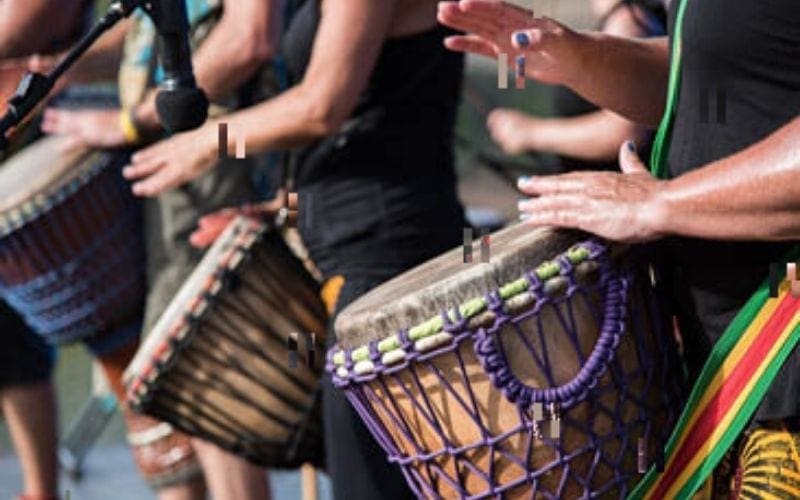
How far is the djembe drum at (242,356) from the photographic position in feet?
11.4

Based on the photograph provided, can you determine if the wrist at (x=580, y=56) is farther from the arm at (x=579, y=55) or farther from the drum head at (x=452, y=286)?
the drum head at (x=452, y=286)

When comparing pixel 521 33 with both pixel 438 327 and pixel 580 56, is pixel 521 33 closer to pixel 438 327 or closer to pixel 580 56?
pixel 580 56

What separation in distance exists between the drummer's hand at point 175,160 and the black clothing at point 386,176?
0.22 metres

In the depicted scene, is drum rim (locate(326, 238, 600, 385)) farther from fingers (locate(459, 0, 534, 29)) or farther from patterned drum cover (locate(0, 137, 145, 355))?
patterned drum cover (locate(0, 137, 145, 355))

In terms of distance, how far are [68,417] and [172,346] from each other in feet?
9.60

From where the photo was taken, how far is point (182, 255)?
3707mm

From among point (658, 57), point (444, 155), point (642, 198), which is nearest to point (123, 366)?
point (444, 155)

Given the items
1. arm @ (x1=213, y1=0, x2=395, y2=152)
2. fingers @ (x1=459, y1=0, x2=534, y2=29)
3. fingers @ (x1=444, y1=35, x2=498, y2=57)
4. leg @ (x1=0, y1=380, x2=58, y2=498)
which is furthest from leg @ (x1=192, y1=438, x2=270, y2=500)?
fingers @ (x1=459, y1=0, x2=534, y2=29)

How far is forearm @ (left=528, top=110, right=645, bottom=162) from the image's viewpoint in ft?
11.7

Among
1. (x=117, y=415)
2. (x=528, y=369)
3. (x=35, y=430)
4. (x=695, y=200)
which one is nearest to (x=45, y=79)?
(x=528, y=369)

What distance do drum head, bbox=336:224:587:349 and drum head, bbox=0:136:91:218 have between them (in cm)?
165

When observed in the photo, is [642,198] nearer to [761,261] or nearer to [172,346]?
[761,261]

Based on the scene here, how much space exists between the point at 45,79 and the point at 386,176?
95cm

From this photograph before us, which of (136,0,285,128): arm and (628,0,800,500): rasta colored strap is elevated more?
(136,0,285,128): arm
